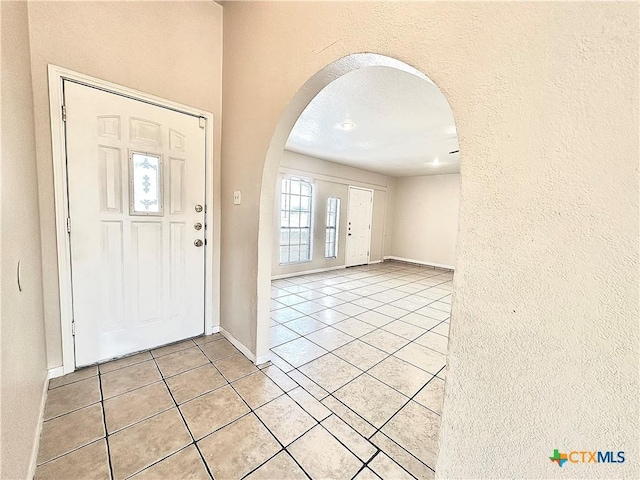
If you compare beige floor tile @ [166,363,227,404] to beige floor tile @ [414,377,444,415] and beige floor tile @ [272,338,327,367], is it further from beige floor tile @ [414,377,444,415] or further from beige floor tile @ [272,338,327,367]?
beige floor tile @ [414,377,444,415]

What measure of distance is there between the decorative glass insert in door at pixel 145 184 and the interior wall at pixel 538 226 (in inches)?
71.8

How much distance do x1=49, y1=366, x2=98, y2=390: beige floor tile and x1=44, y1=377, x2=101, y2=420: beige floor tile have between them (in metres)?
0.04

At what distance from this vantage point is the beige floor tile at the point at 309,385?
5.55 feet

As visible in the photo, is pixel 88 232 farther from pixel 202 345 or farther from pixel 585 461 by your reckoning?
pixel 585 461

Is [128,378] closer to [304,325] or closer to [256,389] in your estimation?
[256,389]

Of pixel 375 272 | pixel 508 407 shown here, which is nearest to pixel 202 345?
pixel 508 407

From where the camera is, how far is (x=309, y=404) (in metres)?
1.60

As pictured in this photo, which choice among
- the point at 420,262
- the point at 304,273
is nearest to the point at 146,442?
the point at 304,273

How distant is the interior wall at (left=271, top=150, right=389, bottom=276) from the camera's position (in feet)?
15.5

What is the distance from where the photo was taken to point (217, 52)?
225 cm

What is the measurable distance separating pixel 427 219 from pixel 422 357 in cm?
498

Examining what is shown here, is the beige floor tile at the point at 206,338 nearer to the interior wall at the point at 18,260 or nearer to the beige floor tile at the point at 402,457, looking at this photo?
the interior wall at the point at 18,260

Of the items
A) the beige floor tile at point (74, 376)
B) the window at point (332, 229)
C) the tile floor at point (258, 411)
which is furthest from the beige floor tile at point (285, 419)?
the window at point (332, 229)

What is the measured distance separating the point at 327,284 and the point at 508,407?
378 cm
